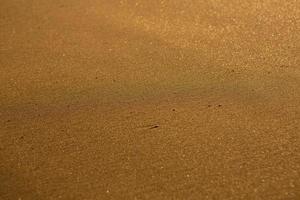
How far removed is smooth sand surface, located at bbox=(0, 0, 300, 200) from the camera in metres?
1.50

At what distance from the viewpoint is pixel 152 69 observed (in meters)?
1.97

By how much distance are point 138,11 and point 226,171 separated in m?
A: 1.04

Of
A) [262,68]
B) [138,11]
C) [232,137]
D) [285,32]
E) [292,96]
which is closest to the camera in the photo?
[232,137]

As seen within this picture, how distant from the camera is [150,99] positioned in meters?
1.82

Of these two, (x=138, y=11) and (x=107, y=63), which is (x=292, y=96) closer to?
(x=107, y=63)

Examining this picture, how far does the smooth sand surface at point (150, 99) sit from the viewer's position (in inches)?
58.9

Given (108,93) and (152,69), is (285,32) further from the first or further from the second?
(108,93)

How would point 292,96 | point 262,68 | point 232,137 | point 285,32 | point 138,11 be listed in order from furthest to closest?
point 138,11
point 285,32
point 262,68
point 292,96
point 232,137

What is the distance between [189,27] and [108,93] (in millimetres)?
520

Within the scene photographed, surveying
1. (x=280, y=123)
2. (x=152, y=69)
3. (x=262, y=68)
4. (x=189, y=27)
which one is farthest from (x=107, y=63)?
(x=280, y=123)

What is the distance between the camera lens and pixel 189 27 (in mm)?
2186

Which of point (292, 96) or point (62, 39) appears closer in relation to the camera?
point (292, 96)

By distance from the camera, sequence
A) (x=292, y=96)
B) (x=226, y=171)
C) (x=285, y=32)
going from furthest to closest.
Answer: (x=285, y=32)
(x=292, y=96)
(x=226, y=171)

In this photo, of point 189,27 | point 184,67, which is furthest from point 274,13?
point 184,67
